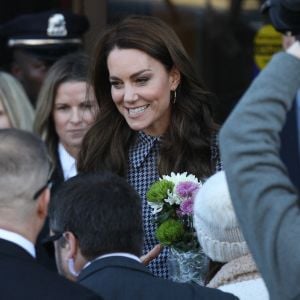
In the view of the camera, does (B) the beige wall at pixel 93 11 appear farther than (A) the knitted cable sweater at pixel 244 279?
Yes

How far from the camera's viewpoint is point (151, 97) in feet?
14.4

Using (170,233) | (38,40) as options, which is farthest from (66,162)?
(170,233)

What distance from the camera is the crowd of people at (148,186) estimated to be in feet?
8.25

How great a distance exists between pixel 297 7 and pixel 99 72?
1.92 m

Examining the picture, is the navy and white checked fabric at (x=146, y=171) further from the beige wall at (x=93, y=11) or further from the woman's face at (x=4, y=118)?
the beige wall at (x=93, y=11)

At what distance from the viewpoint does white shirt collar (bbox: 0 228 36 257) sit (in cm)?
290

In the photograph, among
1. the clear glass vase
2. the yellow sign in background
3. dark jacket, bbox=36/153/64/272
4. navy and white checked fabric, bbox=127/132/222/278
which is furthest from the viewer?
the yellow sign in background

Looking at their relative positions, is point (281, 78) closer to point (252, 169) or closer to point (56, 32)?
point (252, 169)

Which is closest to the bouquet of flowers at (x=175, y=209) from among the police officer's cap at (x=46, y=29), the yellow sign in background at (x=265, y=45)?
the police officer's cap at (x=46, y=29)

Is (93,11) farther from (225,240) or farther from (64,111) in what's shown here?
(225,240)

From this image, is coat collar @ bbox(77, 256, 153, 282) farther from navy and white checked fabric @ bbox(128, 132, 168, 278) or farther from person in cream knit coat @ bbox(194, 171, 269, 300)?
navy and white checked fabric @ bbox(128, 132, 168, 278)

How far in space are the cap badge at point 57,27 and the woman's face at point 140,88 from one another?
2.24 meters

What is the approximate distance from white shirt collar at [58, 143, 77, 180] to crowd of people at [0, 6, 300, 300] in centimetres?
37

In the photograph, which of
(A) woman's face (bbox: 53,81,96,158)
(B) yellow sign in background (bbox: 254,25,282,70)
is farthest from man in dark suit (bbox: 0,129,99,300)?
(B) yellow sign in background (bbox: 254,25,282,70)
